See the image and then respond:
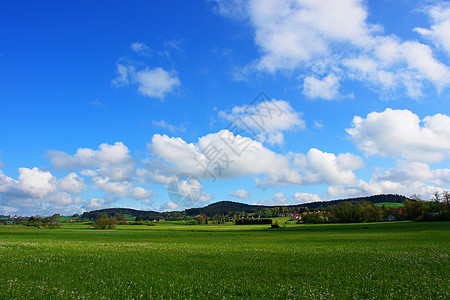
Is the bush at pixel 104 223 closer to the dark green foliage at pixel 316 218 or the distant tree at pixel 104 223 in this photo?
the distant tree at pixel 104 223

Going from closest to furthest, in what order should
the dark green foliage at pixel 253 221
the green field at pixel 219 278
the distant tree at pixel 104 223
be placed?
the green field at pixel 219 278
the distant tree at pixel 104 223
the dark green foliage at pixel 253 221

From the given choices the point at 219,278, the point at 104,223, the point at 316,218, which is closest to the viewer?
the point at 219,278

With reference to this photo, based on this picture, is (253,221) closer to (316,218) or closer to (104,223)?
(316,218)

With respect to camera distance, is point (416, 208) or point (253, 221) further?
point (253, 221)

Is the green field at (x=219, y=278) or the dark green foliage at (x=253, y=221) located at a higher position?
the green field at (x=219, y=278)

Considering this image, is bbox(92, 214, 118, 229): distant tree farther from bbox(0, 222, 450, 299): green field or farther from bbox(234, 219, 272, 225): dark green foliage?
bbox(0, 222, 450, 299): green field

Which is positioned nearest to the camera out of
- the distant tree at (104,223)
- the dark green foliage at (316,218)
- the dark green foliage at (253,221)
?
the distant tree at (104,223)

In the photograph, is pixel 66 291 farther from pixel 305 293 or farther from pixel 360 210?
pixel 360 210

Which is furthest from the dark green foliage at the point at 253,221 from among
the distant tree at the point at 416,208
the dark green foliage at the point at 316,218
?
the distant tree at the point at 416,208

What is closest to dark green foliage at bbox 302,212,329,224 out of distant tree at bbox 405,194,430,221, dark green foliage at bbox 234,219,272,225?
dark green foliage at bbox 234,219,272,225

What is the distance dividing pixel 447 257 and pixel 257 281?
17.2m

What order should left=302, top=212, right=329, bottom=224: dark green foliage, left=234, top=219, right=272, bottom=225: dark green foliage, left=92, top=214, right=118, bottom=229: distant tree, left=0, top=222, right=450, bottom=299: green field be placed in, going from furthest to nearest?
left=234, top=219, right=272, bottom=225: dark green foliage
left=302, top=212, right=329, bottom=224: dark green foliage
left=92, top=214, right=118, bottom=229: distant tree
left=0, top=222, right=450, bottom=299: green field

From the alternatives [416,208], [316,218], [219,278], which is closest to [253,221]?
[316,218]

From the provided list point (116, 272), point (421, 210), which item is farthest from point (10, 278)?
point (421, 210)
